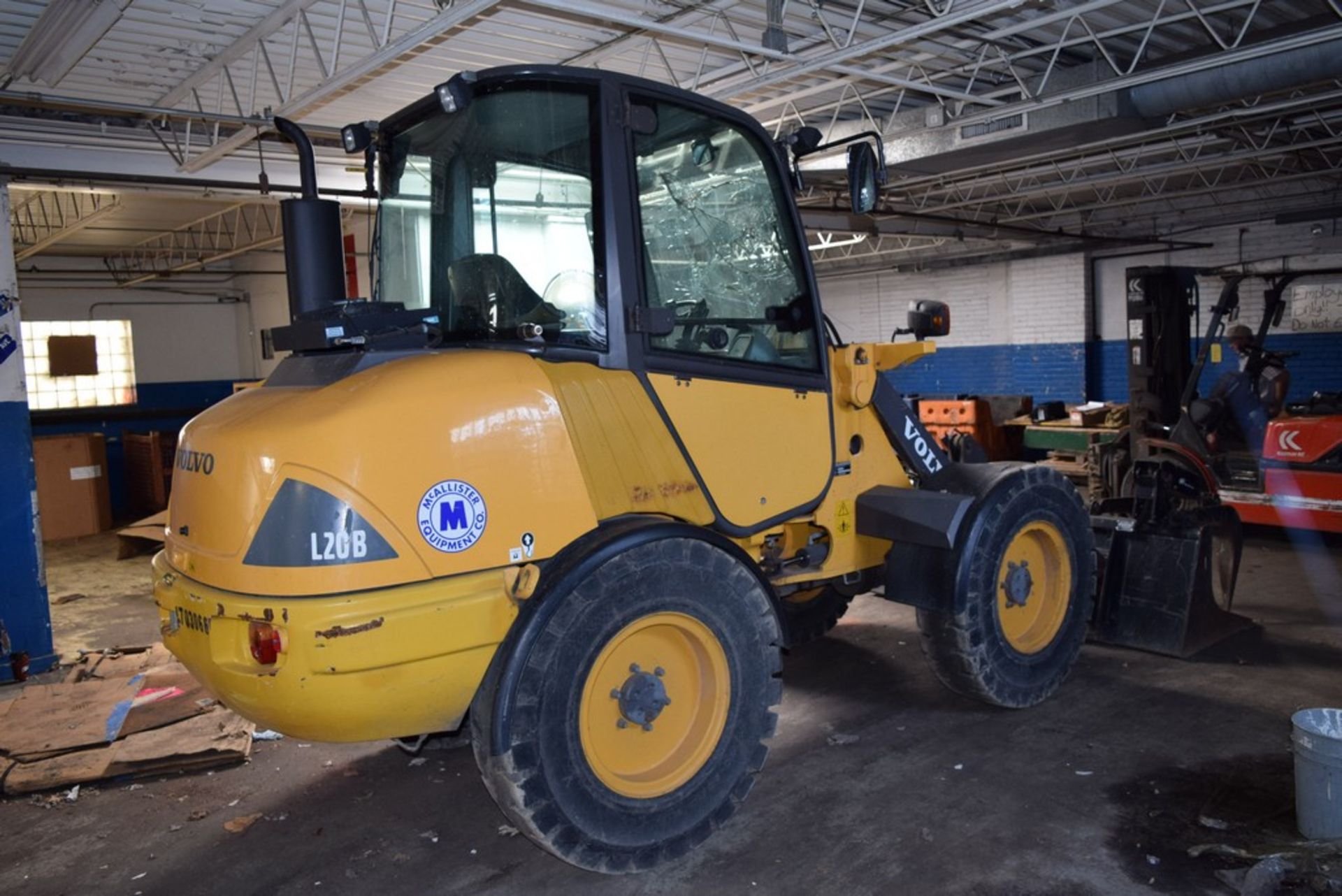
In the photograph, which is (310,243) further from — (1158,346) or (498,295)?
(1158,346)

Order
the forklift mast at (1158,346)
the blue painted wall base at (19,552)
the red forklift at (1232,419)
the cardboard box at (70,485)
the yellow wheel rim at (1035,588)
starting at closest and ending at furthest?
the yellow wheel rim at (1035,588), the blue painted wall base at (19,552), the red forklift at (1232,419), the forklift mast at (1158,346), the cardboard box at (70,485)

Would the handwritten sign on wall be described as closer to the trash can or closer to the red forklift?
the red forklift

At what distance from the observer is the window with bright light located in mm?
20031

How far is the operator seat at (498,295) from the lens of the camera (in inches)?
153

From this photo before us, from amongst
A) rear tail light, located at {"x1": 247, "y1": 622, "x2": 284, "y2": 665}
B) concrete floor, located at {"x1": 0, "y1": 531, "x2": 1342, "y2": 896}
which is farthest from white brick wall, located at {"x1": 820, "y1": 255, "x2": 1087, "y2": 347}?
rear tail light, located at {"x1": 247, "y1": 622, "x2": 284, "y2": 665}

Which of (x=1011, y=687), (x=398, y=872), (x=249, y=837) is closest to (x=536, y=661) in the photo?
(x=398, y=872)

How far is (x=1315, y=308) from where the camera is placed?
16688mm

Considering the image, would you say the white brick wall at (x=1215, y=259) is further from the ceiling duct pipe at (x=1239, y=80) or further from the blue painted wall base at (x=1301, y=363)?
the ceiling duct pipe at (x=1239, y=80)

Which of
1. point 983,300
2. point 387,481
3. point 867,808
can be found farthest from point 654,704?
point 983,300

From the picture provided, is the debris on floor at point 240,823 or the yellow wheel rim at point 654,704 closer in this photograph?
the yellow wheel rim at point 654,704

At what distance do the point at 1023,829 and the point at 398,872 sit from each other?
254 centimetres

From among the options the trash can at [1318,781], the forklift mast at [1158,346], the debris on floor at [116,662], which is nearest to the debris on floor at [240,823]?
the debris on floor at [116,662]

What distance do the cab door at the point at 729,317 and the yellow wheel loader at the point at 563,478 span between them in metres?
0.01

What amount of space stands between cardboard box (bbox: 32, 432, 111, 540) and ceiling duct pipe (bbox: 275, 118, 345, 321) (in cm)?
1125
